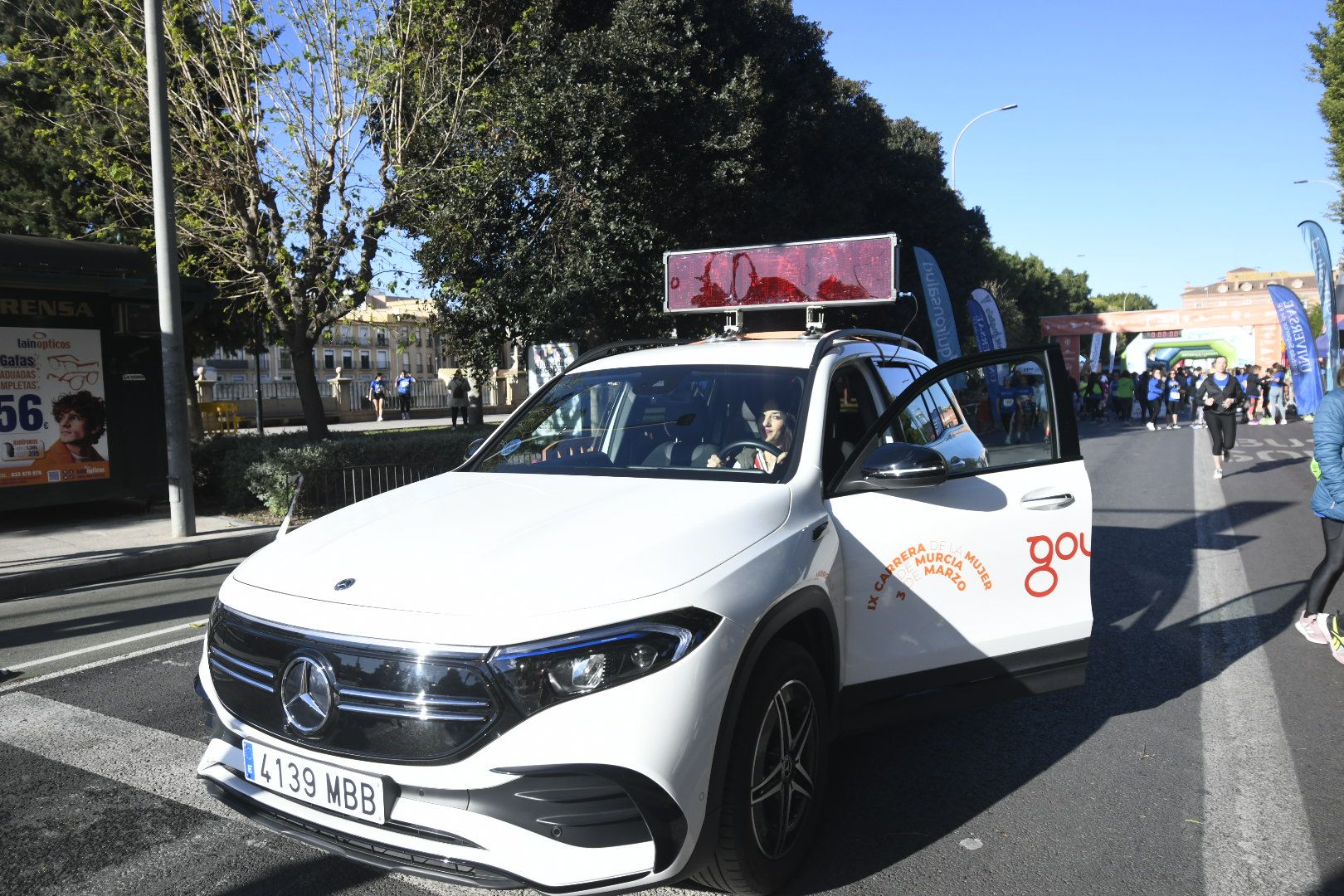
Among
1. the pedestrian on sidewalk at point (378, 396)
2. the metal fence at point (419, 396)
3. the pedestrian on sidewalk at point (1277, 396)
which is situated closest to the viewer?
the pedestrian on sidewalk at point (1277, 396)

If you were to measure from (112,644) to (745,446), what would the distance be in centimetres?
479

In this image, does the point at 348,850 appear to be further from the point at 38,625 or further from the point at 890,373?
the point at 38,625

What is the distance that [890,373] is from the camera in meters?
4.54

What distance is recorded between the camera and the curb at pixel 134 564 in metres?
8.57

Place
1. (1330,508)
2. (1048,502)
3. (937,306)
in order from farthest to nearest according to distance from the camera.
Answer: (937,306) → (1330,508) → (1048,502)

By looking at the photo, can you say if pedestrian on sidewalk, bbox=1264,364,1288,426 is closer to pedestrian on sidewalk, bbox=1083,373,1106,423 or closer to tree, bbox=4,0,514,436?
pedestrian on sidewalk, bbox=1083,373,1106,423

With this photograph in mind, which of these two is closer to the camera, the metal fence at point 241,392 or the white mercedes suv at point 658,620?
the white mercedes suv at point 658,620

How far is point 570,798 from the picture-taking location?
2.43 metres

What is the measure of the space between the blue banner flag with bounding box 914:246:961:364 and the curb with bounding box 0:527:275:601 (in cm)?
1394

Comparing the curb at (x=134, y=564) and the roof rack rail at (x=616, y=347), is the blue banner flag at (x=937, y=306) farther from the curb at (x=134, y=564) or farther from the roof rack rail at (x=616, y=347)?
the roof rack rail at (x=616, y=347)

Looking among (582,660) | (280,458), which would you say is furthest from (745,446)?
(280,458)

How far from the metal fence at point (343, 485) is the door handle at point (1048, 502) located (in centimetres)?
882

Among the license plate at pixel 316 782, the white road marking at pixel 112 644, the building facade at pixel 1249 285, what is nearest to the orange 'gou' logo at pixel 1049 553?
the license plate at pixel 316 782

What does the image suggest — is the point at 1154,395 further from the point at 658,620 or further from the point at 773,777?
the point at 658,620
